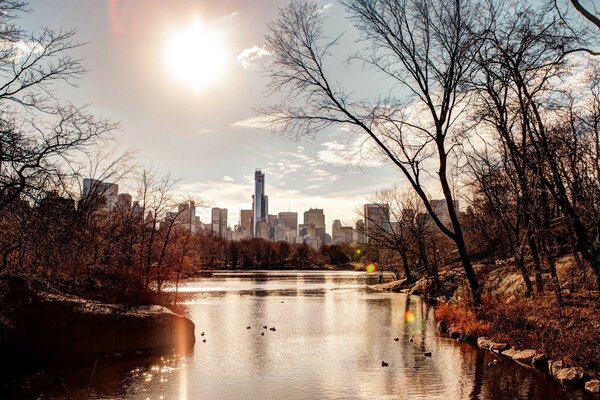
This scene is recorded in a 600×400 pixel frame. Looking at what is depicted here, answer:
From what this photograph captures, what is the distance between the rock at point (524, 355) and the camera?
43.4ft

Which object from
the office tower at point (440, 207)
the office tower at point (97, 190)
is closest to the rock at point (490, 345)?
the office tower at point (440, 207)

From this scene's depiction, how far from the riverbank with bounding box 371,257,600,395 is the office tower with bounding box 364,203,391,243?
30.3 meters

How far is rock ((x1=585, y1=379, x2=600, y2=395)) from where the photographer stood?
10.3 m

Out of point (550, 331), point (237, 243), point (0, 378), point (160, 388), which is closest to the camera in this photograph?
point (160, 388)

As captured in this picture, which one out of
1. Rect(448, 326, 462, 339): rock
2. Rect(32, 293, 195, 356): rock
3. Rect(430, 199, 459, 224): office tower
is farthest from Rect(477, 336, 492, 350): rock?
Rect(430, 199, 459, 224): office tower

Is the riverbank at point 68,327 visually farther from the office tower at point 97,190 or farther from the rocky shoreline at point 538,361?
the office tower at point 97,190

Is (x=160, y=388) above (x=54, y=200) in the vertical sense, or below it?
below

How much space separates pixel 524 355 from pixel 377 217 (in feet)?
145

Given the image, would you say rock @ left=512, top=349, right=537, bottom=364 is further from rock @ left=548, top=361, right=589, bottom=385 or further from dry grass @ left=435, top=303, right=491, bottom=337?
dry grass @ left=435, top=303, right=491, bottom=337

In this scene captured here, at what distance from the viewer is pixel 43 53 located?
1177 centimetres

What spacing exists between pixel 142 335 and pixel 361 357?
792 centimetres

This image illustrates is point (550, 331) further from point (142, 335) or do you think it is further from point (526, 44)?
point (142, 335)

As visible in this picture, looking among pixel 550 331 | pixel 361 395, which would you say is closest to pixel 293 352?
pixel 361 395

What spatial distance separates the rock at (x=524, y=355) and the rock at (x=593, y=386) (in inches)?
100
